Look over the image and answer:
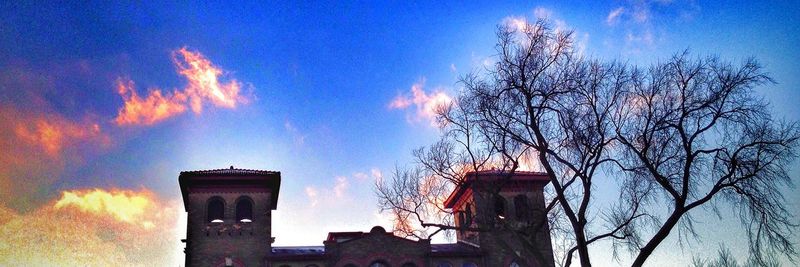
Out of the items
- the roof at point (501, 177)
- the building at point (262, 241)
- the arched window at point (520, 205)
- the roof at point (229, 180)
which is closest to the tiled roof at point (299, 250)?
the building at point (262, 241)

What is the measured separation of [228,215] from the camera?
30.5 m

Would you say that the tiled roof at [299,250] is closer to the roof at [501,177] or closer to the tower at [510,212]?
the tower at [510,212]

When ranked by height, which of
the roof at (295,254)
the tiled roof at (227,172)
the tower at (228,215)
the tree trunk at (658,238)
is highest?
the tiled roof at (227,172)

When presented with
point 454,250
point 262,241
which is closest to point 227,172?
point 262,241

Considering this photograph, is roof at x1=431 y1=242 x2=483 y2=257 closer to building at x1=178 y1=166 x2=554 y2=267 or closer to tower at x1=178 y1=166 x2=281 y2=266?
building at x1=178 y1=166 x2=554 y2=267

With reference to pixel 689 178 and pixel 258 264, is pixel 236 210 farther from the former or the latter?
pixel 689 178

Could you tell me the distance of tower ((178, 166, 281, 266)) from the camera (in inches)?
1160

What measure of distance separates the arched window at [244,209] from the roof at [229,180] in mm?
605

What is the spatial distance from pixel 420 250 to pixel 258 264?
26.4 feet

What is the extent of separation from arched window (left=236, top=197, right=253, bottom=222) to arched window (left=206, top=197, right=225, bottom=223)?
2.39ft

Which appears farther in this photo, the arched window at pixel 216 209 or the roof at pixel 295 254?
the arched window at pixel 216 209

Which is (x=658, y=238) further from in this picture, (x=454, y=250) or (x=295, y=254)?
(x=295, y=254)

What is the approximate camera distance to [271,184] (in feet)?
103

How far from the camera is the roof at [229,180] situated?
30.7 m
